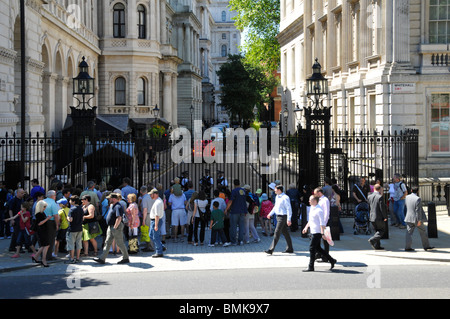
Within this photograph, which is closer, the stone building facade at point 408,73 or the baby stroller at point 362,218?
the baby stroller at point 362,218

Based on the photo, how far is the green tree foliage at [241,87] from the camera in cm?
8581

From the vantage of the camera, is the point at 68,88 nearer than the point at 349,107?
No

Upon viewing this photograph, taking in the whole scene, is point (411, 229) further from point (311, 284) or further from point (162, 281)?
point (162, 281)

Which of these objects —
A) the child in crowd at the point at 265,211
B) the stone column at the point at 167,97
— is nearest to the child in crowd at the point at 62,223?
the child in crowd at the point at 265,211

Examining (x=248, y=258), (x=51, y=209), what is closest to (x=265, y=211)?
(x=248, y=258)

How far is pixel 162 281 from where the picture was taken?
12.5 metres

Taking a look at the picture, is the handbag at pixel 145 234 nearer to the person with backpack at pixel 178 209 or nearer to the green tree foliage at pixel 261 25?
the person with backpack at pixel 178 209

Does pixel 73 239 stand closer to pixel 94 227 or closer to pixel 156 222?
pixel 94 227

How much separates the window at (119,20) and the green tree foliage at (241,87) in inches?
1375

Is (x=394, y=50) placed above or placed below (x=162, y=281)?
above

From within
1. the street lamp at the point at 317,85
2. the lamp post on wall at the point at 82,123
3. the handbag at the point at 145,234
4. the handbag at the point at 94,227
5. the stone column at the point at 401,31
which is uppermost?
the stone column at the point at 401,31
